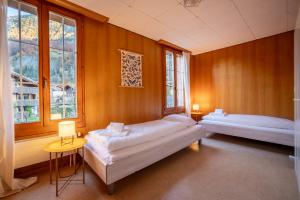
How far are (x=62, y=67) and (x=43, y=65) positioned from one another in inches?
10.2

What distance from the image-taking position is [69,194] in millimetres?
1680

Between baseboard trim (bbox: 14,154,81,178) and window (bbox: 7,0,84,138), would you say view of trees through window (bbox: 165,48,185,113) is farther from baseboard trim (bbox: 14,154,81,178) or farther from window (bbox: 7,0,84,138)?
baseboard trim (bbox: 14,154,81,178)

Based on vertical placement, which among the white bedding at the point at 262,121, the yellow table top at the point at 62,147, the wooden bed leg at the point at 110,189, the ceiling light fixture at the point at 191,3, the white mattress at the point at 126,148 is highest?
the ceiling light fixture at the point at 191,3

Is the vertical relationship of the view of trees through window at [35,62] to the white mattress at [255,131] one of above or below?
above

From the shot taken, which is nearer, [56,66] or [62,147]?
[62,147]

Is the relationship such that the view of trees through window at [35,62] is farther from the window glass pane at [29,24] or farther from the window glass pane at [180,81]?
the window glass pane at [180,81]

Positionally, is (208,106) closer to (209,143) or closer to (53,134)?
(209,143)

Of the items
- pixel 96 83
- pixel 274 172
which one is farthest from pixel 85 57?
pixel 274 172

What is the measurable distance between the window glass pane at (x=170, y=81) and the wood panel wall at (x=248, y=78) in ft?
3.46

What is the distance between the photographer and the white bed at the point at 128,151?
1676 mm

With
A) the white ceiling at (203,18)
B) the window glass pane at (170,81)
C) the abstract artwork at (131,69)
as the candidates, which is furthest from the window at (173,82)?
the abstract artwork at (131,69)

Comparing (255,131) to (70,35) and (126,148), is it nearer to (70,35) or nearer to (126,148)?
(126,148)

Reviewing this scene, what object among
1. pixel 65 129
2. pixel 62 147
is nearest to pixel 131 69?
pixel 65 129

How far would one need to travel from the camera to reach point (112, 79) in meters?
2.92
